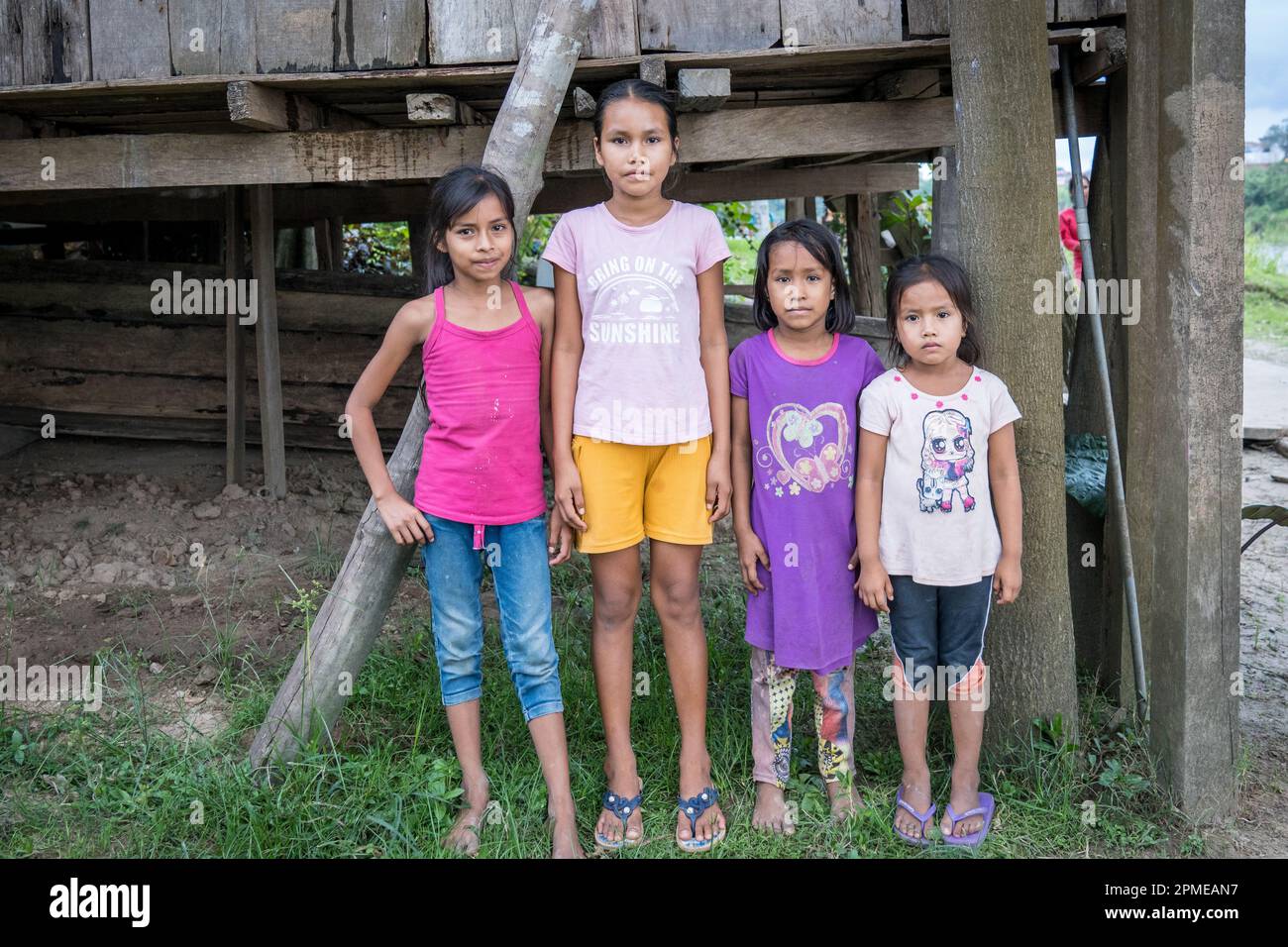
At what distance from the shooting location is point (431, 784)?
304cm

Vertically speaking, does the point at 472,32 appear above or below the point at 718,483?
above

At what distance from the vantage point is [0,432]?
6.70 meters

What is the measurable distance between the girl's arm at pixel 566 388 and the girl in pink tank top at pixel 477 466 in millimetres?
74

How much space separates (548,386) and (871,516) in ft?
3.11

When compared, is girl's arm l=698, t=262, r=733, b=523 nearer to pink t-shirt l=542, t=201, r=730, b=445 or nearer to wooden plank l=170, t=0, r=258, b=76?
pink t-shirt l=542, t=201, r=730, b=445

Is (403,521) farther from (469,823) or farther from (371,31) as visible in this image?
(371,31)

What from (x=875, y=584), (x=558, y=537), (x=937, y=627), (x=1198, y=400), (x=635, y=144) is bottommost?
(x=937, y=627)

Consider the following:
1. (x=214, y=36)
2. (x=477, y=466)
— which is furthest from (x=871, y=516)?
(x=214, y=36)

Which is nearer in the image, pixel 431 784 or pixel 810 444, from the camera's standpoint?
pixel 810 444

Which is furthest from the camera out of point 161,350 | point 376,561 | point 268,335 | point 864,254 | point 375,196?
point 864,254

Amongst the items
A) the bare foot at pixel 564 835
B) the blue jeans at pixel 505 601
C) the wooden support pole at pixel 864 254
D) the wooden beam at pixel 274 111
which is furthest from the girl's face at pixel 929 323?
the wooden support pole at pixel 864 254
